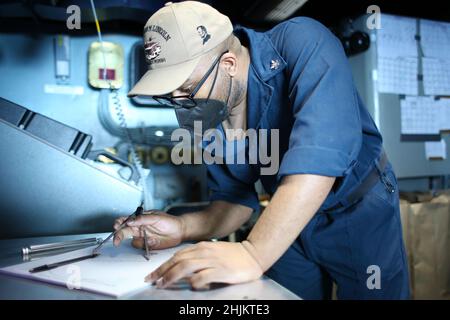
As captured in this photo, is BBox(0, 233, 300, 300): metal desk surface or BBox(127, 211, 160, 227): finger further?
BBox(127, 211, 160, 227): finger

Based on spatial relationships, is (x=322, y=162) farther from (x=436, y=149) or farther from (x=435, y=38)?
(x=435, y=38)

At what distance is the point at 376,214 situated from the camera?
901mm

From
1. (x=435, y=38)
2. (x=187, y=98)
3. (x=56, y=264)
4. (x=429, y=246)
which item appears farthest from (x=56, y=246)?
(x=435, y=38)

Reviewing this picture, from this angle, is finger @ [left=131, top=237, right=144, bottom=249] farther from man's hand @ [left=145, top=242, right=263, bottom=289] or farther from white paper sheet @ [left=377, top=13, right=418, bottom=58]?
white paper sheet @ [left=377, top=13, right=418, bottom=58]

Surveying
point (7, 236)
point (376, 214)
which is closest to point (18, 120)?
point (7, 236)

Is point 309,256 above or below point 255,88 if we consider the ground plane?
below

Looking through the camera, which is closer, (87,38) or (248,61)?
(248,61)

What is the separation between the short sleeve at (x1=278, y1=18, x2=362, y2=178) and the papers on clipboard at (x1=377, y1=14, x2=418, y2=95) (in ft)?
4.19

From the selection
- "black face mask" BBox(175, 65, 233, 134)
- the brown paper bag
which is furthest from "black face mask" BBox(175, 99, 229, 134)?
the brown paper bag

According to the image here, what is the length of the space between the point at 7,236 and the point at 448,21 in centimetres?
251

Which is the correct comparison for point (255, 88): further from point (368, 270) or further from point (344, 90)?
point (368, 270)

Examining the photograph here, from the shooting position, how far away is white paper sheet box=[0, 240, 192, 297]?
1.73 feet

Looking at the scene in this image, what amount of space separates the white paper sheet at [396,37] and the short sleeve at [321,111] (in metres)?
1.31

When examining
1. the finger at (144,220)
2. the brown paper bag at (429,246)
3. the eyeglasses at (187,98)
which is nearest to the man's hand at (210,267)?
the finger at (144,220)
